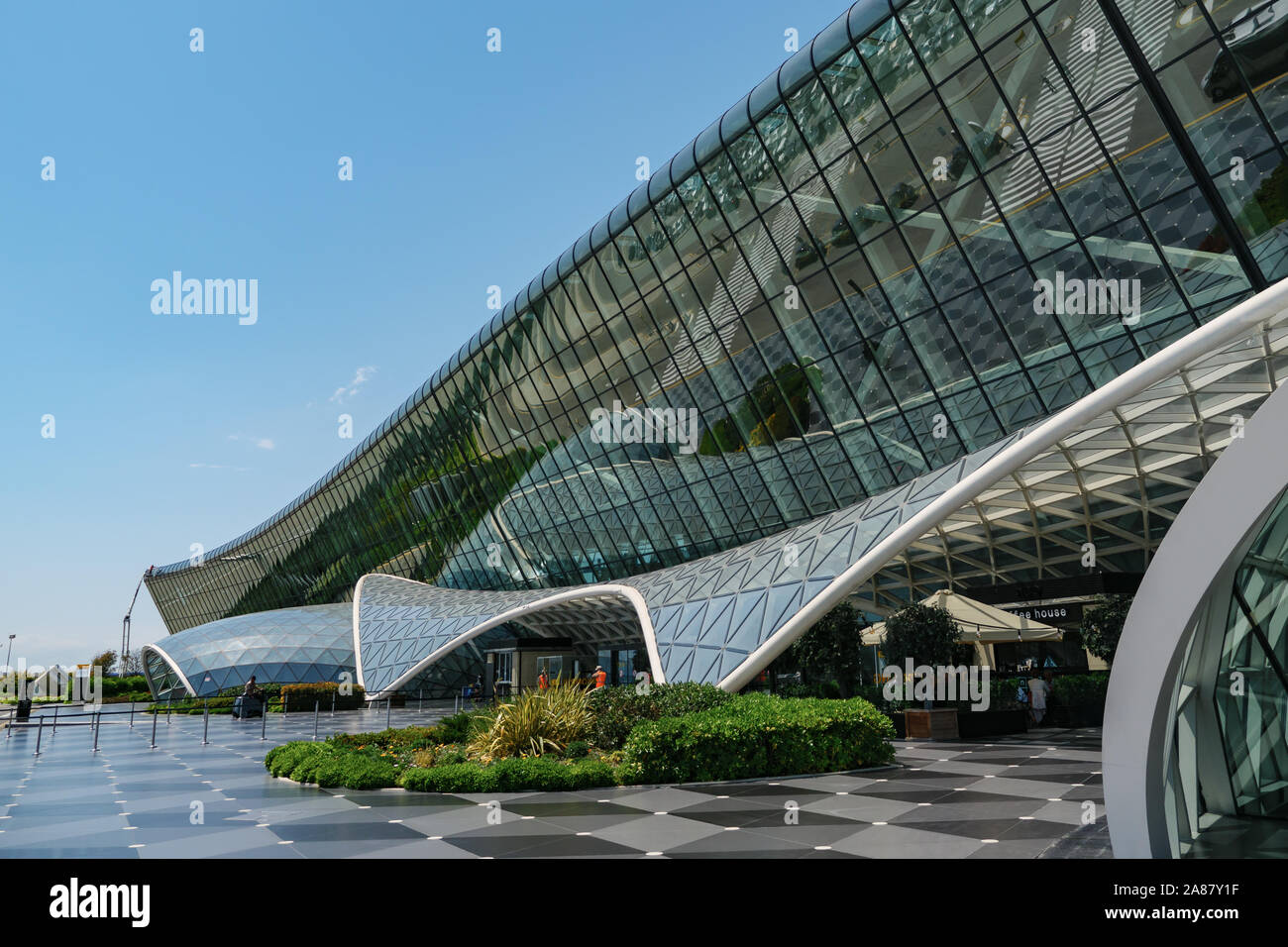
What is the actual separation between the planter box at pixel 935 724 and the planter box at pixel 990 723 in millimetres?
238

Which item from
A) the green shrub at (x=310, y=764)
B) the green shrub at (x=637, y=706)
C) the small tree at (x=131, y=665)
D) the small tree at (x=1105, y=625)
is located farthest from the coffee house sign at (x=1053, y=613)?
A: the small tree at (x=131, y=665)

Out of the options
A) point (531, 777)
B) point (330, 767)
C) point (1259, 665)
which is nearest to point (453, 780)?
point (531, 777)

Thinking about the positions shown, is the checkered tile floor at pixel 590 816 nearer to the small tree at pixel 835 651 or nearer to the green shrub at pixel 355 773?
the green shrub at pixel 355 773

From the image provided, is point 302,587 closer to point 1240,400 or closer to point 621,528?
point 621,528

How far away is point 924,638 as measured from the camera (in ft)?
70.2

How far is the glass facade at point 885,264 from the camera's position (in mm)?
18516

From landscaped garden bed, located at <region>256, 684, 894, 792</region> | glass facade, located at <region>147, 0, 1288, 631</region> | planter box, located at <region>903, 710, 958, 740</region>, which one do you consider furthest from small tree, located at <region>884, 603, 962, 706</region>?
landscaped garden bed, located at <region>256, 684, 894, 792</region>

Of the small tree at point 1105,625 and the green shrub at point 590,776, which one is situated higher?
the small tree at point 1105,625

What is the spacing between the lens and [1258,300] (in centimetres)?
1535

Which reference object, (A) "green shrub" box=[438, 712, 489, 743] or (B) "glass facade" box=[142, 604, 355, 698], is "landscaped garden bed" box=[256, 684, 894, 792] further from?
(B) "glass facade" box=[142, 604, 355, 698]

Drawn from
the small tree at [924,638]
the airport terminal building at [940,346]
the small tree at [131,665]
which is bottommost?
the small tree at [131,665]

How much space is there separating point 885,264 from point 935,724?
12.7 metres
